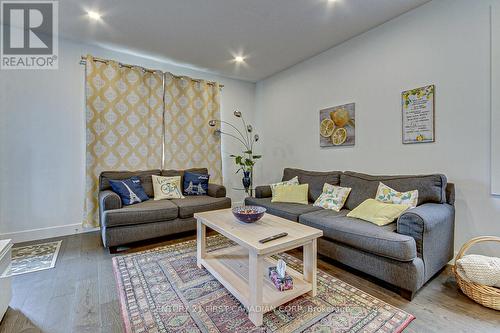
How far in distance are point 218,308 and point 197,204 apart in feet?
5.24

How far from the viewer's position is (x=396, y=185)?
2.46m

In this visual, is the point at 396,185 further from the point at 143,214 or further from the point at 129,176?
the point at 129,176

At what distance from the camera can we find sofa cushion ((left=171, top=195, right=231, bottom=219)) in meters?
2.98

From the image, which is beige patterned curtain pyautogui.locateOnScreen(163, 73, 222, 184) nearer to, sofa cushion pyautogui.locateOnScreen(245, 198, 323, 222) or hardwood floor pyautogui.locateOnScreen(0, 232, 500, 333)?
sofa cushion pyautogui.locateOnScreen(245, 198, 323, 222)

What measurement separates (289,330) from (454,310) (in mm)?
1183

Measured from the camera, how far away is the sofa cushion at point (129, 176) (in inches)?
123

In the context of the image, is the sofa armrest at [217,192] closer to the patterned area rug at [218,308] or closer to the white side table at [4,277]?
the patterned area rug at [218,308]

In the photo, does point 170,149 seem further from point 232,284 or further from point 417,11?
point 417,11

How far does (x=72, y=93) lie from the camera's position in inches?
126

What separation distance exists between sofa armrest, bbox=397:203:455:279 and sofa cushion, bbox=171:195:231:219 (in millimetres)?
2114

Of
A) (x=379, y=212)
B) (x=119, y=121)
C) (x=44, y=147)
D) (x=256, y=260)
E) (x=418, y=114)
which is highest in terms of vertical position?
(x=119, y=121)

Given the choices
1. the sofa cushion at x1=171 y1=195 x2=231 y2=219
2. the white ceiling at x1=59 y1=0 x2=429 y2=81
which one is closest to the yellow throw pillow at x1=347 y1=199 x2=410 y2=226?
the sofa cushion at x1=171 y1=195 x2=231 y2=219

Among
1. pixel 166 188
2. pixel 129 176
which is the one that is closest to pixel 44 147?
pixel 129 176

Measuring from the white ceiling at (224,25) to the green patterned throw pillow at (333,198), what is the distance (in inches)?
75.7
